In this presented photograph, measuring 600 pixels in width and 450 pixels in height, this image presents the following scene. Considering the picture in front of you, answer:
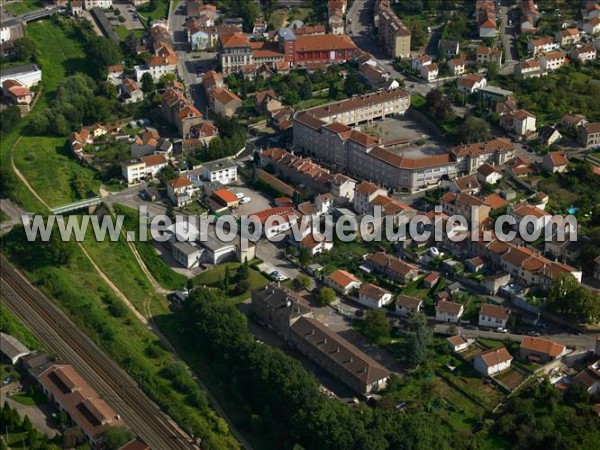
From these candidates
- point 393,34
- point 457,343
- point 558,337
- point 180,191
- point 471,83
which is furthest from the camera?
point 393,34

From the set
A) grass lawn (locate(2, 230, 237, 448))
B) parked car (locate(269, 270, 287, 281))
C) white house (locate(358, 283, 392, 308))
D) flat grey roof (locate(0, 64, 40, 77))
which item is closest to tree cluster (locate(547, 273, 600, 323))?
white house (locate(358, 283, 392, 308))

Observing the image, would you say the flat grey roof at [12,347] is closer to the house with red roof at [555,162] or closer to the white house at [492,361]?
the white house at [492,361]

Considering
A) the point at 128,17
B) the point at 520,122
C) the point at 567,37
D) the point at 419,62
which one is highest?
the point at 128,17

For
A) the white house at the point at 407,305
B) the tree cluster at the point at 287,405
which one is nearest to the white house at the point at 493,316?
the white house at the point at 407,305

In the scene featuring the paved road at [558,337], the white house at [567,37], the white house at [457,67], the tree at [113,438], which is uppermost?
the white house at [567,37]

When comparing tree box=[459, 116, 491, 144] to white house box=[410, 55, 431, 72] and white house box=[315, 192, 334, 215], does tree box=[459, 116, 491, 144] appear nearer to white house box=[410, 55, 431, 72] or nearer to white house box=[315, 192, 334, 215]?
white house box=[315, 192, 334, 215]

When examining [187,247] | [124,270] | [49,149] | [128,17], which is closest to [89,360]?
[124,270]

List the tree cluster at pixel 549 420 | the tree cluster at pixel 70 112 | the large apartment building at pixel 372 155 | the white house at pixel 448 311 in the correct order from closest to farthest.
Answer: the tree cluster at pixel 549 420
the white house at pixel 448 311
the large apartment building at pixel 372 155
the tree cluster at pixel 70 112

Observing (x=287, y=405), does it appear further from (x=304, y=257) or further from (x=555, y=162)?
(x=555, y=162)
